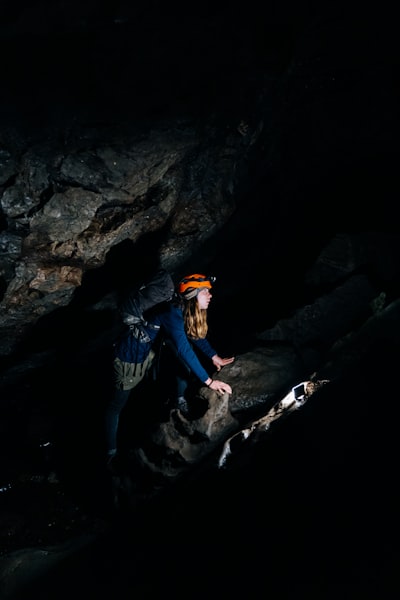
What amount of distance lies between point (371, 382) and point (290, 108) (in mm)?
5063

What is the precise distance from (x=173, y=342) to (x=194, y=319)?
37cm

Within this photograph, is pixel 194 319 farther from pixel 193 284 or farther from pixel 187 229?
pixel 187 229

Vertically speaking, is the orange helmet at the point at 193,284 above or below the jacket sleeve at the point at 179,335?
above

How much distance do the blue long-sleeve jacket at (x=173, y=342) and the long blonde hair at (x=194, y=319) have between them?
12cm

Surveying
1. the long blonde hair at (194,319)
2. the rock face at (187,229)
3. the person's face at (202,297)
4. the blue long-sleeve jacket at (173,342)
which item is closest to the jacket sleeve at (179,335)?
the blue long-sleeve jacket at (173,342)

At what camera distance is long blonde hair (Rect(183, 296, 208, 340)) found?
4.35 meters

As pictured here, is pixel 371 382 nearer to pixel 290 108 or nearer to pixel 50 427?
pixel 290 108

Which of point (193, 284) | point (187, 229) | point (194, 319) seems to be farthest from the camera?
point (187, 229)

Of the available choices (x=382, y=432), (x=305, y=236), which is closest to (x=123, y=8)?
(x=382, y=432)

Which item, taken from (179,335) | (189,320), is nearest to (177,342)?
(179,335)

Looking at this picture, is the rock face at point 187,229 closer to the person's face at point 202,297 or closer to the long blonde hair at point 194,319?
the long blonde hair at point 194,319

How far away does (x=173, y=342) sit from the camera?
4457 millimetres

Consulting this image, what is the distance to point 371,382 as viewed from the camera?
1.65 metres

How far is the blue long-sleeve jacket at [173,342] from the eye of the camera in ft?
14.0
